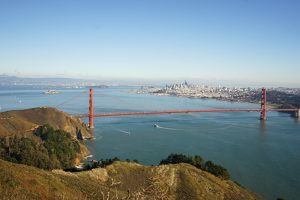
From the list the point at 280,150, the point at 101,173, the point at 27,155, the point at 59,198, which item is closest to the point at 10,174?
the point at 59,198

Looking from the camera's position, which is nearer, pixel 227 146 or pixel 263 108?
pixel 227 146

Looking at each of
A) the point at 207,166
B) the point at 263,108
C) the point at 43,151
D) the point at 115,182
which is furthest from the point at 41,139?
the point at 263,108

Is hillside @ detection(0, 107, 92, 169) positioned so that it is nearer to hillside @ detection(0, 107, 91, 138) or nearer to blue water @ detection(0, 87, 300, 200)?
hillside @ detection(0, 107, 91, 138)

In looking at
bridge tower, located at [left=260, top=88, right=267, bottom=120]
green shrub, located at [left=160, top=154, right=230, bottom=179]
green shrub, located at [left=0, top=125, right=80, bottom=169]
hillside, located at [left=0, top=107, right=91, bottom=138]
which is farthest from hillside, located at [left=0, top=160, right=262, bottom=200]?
bridge tower, located at [left=260, top=88, right=267, bottom=120]

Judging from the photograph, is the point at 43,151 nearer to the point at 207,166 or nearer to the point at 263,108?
the point at 207,166

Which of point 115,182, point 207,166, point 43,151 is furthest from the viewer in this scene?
point 43,151

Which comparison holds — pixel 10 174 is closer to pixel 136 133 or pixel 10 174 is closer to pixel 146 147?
pixel 146 147

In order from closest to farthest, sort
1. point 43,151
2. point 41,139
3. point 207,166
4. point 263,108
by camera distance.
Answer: point 207,166
point 43,151
point 41,139
point 263,108
